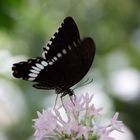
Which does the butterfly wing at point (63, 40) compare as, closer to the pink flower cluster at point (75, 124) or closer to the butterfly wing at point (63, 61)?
the butterfly wing at point (63, 61)

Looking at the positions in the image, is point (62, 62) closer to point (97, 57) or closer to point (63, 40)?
point (63, 40)

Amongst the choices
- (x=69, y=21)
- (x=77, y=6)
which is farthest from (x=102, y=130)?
(x=77, y=6)

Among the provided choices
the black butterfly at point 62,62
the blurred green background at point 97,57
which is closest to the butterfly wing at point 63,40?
the black butterfly at point 62,62

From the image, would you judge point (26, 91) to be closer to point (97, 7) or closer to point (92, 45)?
point (97, 7)

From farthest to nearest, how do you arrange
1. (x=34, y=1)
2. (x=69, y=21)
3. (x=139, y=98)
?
(x=139, y=98) → (x=34, y=1) → (x=69, y=21)

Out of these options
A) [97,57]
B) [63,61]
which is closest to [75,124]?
[63,61]
